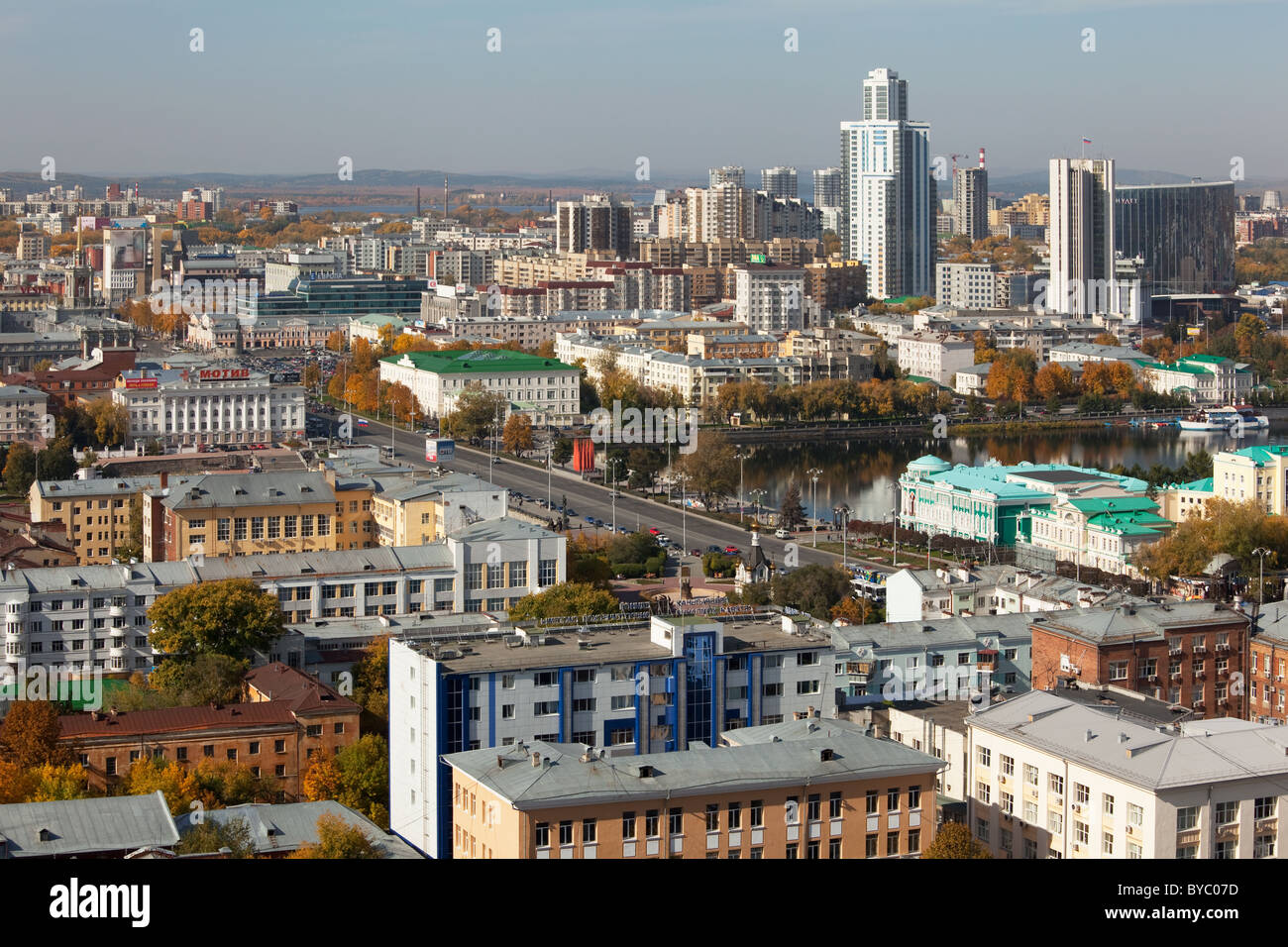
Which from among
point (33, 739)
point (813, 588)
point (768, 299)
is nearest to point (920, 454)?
point (813, 588)

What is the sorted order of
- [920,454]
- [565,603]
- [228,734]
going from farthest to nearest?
[920,454], [565,603], [228,734]

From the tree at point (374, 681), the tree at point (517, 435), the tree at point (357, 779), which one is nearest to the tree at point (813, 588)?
the tree at point (374, 681)

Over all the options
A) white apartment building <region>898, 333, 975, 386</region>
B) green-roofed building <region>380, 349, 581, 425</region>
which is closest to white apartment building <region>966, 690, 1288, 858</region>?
green-roofed building <region>380, 349, 581, 425</region>

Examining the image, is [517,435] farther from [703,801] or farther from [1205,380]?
[703,801]

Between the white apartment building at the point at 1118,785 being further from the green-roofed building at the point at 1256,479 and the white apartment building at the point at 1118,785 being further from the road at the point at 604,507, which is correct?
the green-roofed building at the point at 1256,479

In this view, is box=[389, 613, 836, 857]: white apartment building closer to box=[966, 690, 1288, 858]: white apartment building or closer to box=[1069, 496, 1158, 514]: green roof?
box=[966, 690, 1288, 858]: white apartment building

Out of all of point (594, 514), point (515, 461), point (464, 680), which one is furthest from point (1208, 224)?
point (464, 680)

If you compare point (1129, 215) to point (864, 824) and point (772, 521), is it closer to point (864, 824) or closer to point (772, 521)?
point (772, 521)
